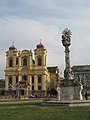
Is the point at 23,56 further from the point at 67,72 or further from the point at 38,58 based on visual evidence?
the point at 67,72

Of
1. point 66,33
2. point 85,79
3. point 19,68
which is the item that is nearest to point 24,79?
point 19,68

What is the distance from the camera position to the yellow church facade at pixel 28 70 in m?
109

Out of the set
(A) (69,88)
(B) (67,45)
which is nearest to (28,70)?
(B) (67,45)

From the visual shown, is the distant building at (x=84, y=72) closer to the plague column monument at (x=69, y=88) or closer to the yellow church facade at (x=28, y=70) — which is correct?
the yellow church facade at (x=28, y=70)

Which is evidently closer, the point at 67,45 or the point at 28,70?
the point at 67,45

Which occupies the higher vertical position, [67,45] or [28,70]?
[28,70]

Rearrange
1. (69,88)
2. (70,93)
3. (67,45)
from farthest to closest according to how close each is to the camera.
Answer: (67,45) → (69,88) → (70,93)

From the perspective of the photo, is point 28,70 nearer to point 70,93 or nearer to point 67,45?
point 67,45

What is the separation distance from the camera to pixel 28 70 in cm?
11106

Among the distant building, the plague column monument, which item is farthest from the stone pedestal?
the distant building

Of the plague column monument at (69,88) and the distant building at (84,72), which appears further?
the distant building at (84,72)

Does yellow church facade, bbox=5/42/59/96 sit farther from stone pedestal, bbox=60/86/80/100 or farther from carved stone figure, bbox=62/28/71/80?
stone pedestal, bbox=60/86/80/100

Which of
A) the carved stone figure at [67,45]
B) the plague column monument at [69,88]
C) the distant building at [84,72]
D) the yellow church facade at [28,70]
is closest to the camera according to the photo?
the plague column monument at [69,88]

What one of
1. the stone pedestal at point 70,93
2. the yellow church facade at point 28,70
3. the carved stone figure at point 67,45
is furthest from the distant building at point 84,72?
the stone pedestal at point 70,93
